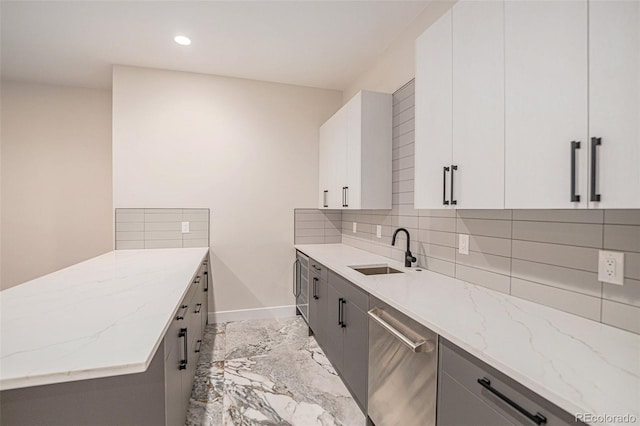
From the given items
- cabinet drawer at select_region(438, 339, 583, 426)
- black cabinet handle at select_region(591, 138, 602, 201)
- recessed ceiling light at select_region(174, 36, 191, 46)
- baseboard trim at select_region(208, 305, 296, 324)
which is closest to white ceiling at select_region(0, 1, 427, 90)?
recessed ceiling light at select_region(174, 36, 191, 46)

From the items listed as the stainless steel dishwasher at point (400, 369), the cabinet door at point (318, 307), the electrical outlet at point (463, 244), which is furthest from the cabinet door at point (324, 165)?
the stainless steel dishwasher at point (400, 369)

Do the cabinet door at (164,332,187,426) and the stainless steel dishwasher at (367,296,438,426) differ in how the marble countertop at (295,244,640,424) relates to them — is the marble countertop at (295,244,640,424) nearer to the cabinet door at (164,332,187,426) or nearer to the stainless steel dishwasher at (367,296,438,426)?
the stainless steel dishwasher at (367,296,438,426)

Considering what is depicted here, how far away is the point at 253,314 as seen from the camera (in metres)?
3.57

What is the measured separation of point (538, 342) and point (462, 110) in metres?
1.03

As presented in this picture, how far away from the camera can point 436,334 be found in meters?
1.21

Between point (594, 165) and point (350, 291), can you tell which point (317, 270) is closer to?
point (350, 291)

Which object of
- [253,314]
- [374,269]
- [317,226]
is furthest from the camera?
[317,226]

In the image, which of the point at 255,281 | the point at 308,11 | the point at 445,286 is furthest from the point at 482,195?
the point at 255,281

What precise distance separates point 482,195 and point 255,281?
9.18 feet

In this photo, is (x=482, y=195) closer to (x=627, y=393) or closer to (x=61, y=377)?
(x=627, y=393)

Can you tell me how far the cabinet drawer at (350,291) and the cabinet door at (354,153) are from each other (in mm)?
676

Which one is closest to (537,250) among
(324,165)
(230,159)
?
(324,165)

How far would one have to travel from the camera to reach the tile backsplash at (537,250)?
112 cm

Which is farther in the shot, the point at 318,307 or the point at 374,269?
the point at 318,307
